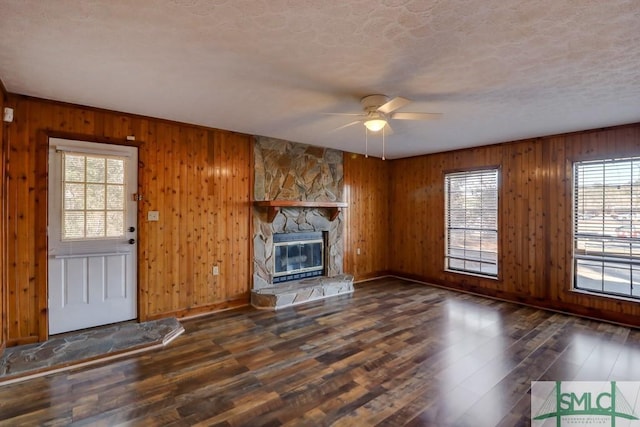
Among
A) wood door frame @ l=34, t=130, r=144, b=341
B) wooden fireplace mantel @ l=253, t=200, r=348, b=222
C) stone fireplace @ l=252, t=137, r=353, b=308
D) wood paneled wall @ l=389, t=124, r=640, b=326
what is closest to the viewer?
wood door frame @ l=34, t=130, r=144, b=341

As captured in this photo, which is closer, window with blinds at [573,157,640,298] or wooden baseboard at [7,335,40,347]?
wooden baseboard at [7,335,40,347]

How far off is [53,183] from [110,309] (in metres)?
1.53

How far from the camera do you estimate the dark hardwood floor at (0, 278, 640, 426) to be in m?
2.15

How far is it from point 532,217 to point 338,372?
396 centimetres

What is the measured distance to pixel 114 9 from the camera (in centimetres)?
175

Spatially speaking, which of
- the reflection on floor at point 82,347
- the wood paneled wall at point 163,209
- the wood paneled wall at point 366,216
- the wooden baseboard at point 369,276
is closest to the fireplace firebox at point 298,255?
the wood paneled wall at point 163,209

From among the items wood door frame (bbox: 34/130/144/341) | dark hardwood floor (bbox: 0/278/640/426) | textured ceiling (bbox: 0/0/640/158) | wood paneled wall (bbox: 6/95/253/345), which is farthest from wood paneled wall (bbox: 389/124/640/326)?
wood door frame (bbox: 34/130/144/341)

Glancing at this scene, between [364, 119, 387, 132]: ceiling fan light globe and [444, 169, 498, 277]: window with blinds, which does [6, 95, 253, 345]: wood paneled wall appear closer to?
[364, 119, 387, 132]: ceiling fan light globe

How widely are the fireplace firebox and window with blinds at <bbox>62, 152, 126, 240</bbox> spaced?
2226 millimetres

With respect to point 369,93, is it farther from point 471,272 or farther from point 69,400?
point 471,272

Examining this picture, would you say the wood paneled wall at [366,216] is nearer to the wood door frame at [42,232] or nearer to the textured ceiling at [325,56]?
the textured ceiling at [325,56]

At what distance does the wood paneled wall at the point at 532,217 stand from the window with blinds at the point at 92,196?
5129mm

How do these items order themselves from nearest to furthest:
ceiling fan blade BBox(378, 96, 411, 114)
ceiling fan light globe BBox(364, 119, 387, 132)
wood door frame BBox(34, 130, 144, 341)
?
ceiling fan blade BBox(378, 96, 411, 114), ceiling fan light globe BBox(364, 119, 387, 132), wood door frame BBox(34, 130, 144, 341)

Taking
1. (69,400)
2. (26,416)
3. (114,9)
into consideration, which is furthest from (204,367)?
(114,9)
